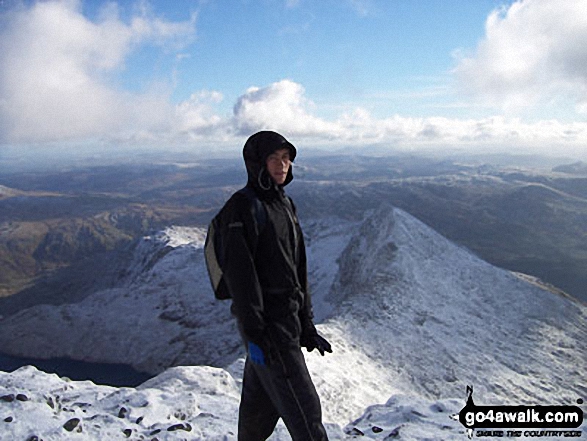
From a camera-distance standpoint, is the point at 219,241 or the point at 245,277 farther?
the point at 219,241

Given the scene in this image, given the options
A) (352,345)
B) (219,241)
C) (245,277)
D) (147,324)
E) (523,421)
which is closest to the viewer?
(245,277)


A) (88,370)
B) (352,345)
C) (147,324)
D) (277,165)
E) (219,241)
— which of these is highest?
(277,165)

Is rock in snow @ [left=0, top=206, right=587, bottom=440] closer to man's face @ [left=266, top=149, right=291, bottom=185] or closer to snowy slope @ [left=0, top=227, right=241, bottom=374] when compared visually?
snowy slope @ [left=0, top=227, right=241, bottom=374]

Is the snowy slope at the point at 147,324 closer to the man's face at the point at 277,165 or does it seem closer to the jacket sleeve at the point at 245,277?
the jacket sleeve at the point at 245,277

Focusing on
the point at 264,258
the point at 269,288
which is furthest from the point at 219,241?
the point at 269,288

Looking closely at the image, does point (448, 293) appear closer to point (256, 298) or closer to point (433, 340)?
point (433, 340)

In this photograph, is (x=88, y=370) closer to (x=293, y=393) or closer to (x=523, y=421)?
(x=523, y=421)

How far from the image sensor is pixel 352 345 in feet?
103

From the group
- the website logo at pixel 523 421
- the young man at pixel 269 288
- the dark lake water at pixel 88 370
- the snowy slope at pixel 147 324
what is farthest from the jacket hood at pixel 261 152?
the dark lake water at pixel 88 370

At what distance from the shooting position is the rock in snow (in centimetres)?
984

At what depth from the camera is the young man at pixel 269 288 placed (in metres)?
4.80

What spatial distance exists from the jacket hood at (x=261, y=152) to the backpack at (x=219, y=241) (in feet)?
0.65

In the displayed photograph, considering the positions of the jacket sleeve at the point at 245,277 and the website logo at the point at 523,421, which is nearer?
the jacket sleeve at the point at 245,277

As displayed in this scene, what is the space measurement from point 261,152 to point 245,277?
181cm
